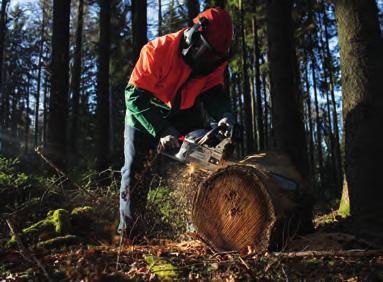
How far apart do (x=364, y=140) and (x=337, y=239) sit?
2.81 ft

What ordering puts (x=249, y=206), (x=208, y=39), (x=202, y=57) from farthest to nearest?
(x=202, y=57), (x=208, y=39), (x=249, y=206)

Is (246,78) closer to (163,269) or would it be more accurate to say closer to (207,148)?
(207,148)

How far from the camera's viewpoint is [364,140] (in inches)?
125

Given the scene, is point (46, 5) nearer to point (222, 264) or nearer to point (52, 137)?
point (52, 137)

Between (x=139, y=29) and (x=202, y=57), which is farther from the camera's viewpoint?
(x=139, y=29)

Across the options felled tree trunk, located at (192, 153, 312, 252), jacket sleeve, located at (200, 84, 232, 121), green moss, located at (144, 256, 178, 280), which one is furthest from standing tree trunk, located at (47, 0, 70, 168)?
green moss, located at (144, 256, 178, 280)

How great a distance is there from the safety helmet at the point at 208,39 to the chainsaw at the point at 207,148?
2.42ft

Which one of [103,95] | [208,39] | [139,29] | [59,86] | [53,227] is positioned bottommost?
[53,227]

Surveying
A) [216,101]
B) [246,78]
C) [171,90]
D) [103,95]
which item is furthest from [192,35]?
[246,78]

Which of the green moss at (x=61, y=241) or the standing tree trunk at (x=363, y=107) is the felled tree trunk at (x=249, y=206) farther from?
the green moss at (x=61, y=241)

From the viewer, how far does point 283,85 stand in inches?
235

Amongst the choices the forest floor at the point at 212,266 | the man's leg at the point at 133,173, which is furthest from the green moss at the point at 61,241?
the forest floor at the point at 212,266

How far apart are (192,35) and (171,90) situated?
57cm

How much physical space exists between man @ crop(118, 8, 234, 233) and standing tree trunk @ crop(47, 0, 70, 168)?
16.5 ft
